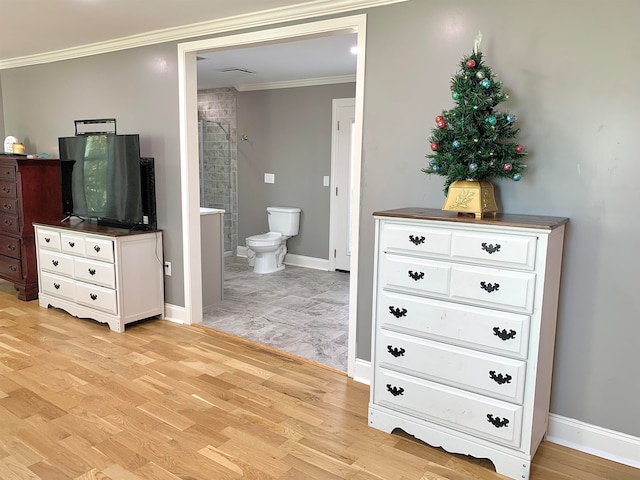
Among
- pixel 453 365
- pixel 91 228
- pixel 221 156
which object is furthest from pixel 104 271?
pixel 221 156

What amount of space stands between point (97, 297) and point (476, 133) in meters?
3.19

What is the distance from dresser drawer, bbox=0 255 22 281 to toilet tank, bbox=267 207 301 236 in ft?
9.34

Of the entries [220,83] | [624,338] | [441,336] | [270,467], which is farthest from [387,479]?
[220,83]

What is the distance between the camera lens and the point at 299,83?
19.4 feet

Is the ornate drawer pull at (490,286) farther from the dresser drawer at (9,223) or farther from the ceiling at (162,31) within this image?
the dresser drawer at (9,223)

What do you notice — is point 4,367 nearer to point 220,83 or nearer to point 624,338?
point 624,338

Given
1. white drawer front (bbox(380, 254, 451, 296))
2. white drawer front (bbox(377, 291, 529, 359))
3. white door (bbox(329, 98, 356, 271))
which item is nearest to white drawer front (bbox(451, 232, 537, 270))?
white drawer front (bbox(380, 254, 451, 296))

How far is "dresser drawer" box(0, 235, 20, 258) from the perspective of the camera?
4520 millimetres

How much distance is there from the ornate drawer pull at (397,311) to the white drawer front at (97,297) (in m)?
2.41

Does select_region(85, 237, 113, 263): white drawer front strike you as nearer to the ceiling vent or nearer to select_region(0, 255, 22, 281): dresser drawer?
select_region(0, 255, 22, 281): dresser drawer

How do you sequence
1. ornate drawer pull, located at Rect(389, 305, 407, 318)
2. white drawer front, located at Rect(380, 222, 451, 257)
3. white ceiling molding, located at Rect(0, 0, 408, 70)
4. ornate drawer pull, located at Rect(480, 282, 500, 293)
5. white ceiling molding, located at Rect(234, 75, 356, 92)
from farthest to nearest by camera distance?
white ceiling molding, located at Rect(234, 75, 356, 92) < white ceiling molding, located at Rect(0, 0, 408, 70) < ornate drawer pull, located at Rect(389, 305, 407, 318) < white drawer front, located at Rect(380, 222, 451, 257) < ornate drawer pull, located at Rect(480, 282, 500, 293)


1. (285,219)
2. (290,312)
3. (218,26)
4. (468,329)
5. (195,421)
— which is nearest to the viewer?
(468,329)

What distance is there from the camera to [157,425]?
2.47 meters

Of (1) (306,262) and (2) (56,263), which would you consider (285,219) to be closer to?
(1) (306,262)
